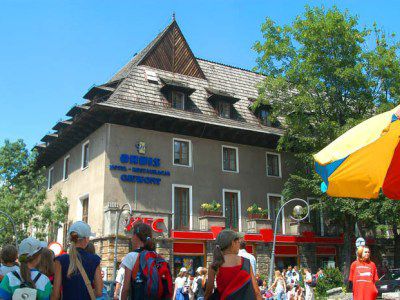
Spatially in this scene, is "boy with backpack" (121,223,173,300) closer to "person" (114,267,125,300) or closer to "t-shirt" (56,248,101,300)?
"t-shirt" (56,248,101,300)

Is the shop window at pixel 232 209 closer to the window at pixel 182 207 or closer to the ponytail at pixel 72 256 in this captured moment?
the window at pixel 182 207

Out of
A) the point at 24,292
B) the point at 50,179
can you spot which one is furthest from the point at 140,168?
the point at 24,292

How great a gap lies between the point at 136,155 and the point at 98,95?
4.50m

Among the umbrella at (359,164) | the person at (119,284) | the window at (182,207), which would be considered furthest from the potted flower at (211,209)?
the umbrella at (359,164)

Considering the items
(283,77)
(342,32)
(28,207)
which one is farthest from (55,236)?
(342,32)

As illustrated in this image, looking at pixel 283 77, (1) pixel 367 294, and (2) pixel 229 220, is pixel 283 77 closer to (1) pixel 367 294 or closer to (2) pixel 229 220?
(2) pixel 229 220

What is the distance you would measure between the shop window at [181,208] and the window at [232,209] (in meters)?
2.44

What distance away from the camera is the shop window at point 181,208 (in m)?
27.4

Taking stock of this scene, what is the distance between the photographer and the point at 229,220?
2909cm

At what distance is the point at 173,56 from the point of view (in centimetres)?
3269

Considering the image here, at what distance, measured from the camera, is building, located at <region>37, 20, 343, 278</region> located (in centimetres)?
2631

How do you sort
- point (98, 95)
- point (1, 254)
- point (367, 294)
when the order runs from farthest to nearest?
point (98, 95), point (367, 294), point (1, 254)

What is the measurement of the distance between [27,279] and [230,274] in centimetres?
211

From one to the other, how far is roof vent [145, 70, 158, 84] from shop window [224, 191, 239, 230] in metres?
7.93
